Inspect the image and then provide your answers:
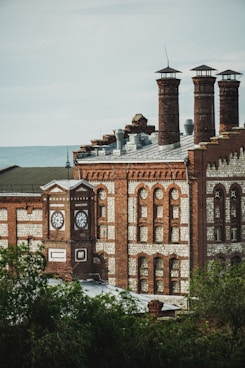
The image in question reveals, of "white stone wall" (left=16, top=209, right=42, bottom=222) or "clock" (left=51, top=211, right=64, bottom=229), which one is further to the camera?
"white stone wall" (left=16, top=209, right=42, bottom=222)


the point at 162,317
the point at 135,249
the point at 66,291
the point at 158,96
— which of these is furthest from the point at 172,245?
the point at 66,291

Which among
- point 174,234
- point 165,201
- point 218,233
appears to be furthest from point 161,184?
point 218,233

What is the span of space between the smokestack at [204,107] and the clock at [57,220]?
16062 millimetres

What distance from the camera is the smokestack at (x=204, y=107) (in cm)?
9431

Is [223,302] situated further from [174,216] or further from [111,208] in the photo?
[111,208]

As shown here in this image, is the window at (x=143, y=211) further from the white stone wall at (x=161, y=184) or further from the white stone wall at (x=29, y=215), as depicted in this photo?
the white stone wall at (x=29, y=215)

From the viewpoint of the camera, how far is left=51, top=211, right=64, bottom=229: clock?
262ft

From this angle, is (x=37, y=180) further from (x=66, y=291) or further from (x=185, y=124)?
(x=66, y=291)

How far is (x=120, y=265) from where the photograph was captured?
95.2m

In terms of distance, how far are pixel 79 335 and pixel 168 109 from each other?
35.9 meters

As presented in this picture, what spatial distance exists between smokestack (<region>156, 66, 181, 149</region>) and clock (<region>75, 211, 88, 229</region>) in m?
16.3

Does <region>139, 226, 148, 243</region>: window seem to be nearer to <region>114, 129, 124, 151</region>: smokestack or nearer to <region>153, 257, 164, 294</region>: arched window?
<region>153, 257, 164, 294</region>: arched window

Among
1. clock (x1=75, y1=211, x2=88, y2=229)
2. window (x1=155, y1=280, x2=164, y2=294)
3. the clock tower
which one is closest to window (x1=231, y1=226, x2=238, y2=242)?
window (x1=155, y1=280, x2=164, y2=294)

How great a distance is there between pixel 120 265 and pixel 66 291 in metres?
30.9
